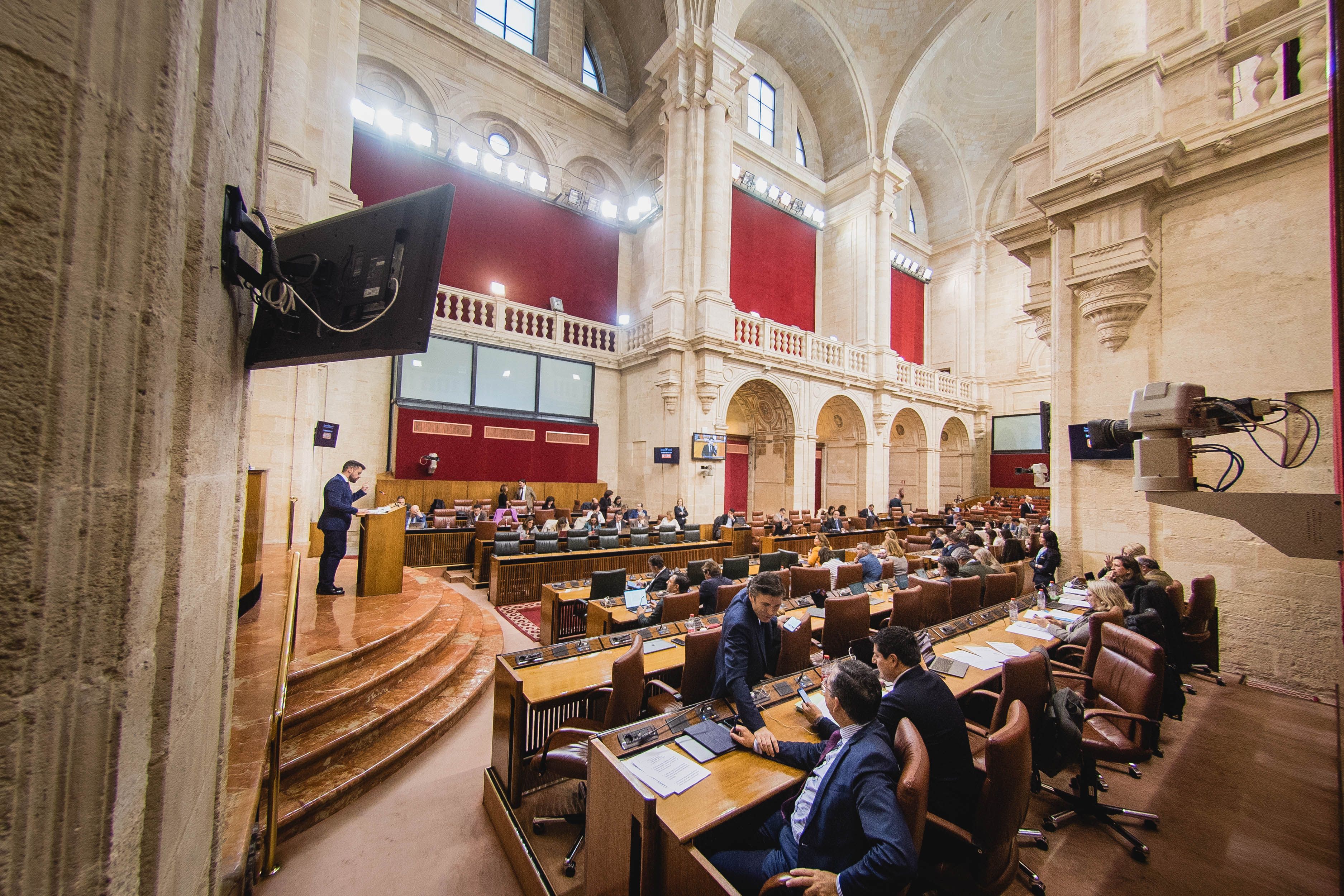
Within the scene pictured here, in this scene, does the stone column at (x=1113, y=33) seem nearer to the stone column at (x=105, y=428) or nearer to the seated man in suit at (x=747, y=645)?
the seated man in suit at (x=747, y=645)

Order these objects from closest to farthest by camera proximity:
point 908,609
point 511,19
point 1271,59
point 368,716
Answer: point 368,716
point 908,609
point 1271,59
point 511,19

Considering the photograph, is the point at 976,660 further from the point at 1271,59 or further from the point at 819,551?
the point at 1271,59

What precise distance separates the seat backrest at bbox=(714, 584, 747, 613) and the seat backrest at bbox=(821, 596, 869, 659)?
76 cm

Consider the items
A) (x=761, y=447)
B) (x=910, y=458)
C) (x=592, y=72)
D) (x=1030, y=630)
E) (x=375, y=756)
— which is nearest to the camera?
(x=375, y=756)

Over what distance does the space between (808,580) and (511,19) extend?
48.6 ft

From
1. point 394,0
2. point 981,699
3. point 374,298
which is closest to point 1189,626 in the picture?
point 981,699

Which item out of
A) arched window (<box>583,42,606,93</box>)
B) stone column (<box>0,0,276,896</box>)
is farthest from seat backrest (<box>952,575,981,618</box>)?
arched window (<box>583,42,606,93</box>)

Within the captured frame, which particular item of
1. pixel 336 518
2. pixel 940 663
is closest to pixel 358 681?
pixel 336 518

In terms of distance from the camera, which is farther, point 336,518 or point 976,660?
point 336,518

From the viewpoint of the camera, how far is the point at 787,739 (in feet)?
6.98

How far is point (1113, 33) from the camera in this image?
4961 millimetres

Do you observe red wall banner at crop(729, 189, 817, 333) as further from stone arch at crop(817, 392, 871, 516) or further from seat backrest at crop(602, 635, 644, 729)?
seat backrest at crop(602, 635, 644, 729)

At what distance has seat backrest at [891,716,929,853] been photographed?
143 centimetres

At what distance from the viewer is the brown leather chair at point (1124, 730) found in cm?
246
